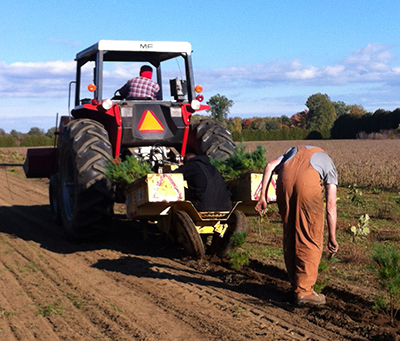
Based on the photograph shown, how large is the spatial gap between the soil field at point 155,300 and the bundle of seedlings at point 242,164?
3.55 feet

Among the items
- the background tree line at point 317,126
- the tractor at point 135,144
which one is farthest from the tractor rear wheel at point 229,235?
the background tree line at point 317,126

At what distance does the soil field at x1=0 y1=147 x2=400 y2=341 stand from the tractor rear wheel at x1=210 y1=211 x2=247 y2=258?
0.51ft

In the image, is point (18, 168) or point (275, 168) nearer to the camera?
point (275, 168)

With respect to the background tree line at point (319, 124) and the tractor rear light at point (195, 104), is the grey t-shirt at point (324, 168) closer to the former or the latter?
the tractor rear light at point (195, 104)

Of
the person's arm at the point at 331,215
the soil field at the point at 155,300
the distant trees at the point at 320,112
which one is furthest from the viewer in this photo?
the distant trees at the point at 320,112

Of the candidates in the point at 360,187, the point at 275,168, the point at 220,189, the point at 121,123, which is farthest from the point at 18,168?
the point at 275,168

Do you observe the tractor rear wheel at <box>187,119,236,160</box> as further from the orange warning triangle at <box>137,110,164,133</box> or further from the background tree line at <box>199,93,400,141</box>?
the background tree line at <box>199,93,400,141</box>

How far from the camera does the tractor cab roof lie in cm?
775

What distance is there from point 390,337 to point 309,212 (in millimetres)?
1152

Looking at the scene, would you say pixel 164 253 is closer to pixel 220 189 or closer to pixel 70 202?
pixel 220 189

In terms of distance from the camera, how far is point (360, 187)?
40.0 feet

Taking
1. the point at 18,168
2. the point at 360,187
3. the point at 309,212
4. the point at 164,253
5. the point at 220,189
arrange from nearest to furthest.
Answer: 1. the point at 309,212
2. the point at 220,189
3. the point at 164,253
4. the point at 360,187
5. the point at 18,168

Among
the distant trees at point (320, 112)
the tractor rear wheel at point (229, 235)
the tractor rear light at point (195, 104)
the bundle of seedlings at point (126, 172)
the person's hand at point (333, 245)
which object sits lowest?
the tractor rear wheel at point (229, 235)

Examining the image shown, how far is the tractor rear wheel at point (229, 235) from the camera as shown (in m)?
6.02
